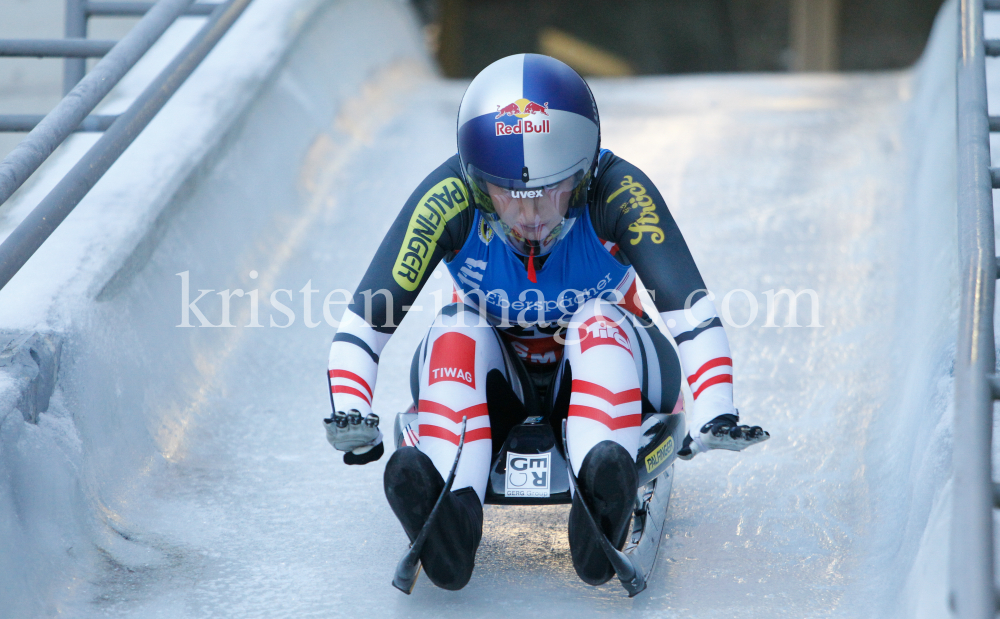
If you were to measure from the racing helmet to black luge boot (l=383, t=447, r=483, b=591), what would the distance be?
49 cm

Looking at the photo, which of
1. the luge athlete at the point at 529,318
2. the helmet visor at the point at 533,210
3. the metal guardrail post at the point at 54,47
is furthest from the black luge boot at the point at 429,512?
the metal guardrail post at the point at 54,47

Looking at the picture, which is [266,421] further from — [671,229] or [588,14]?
[588,14]

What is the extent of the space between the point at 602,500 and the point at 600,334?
0.35 metres

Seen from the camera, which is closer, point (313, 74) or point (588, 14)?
point (313, 74)

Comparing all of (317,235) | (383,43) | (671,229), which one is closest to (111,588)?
(671,229)

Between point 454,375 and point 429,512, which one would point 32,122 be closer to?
point 454,375

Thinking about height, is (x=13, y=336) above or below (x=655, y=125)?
above

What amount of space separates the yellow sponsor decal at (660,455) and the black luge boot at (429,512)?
0.39 meters

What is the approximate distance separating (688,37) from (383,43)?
5045mm

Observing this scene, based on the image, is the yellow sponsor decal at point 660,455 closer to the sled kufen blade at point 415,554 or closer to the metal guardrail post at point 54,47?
the sled kufen blade at point 415,554

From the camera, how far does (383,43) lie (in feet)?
17.5

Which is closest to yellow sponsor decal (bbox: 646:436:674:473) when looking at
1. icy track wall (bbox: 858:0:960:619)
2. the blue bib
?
the blue bib

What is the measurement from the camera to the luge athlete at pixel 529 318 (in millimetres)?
1730

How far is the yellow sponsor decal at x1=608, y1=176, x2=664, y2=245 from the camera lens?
6.26 feet
